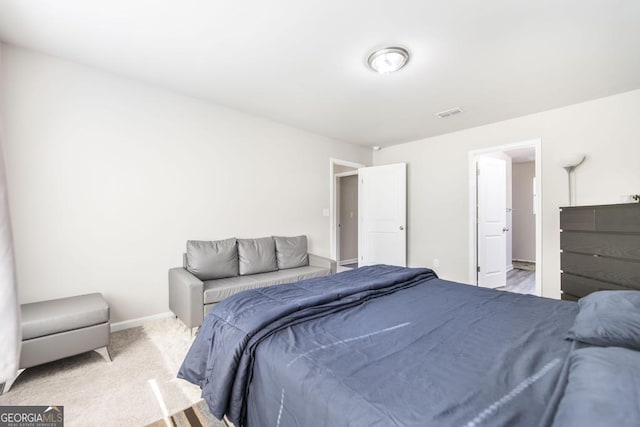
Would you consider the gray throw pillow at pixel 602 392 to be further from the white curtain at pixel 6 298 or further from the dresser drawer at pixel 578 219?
the dresser drawer at pixel 578 219

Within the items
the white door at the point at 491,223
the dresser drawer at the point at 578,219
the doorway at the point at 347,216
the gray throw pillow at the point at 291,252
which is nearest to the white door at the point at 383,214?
the white door at the point at 491,223

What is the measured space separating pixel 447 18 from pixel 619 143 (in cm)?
265

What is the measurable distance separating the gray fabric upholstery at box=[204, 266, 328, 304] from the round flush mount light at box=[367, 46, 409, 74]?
2.29 m

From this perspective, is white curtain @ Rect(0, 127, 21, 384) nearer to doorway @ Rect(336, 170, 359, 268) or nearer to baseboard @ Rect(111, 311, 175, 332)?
baseboard @ Rect(111, 311, 175, 332)

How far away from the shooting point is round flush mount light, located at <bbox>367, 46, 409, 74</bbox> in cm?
218

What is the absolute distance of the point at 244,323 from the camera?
1336 mm

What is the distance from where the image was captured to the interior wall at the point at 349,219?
6.47m

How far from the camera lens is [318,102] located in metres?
3.22

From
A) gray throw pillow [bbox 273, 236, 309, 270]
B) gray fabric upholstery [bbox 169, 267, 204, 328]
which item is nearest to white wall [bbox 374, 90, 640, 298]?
gray throw pillow [bbox 273, 236, 309, 270]

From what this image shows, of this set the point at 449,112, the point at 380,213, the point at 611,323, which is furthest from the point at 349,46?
the point at 380,213

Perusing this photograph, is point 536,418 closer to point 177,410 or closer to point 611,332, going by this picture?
point 611,332

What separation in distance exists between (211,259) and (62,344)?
1.28 meters

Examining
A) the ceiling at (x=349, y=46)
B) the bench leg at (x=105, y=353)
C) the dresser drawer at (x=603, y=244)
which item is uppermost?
the ceiling at (x=349, y=46)

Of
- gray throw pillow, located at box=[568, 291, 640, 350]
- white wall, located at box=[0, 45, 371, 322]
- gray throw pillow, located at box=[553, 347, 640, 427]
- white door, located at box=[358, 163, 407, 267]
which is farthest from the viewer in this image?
white door, located at box=[358, 163, 407, 267]
